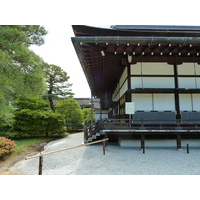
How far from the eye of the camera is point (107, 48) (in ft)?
21.2

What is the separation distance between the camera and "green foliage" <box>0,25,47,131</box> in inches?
184

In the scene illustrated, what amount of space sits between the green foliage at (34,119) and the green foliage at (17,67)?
6.40 meters

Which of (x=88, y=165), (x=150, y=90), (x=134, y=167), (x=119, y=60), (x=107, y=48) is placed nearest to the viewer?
(x=134, y=167)

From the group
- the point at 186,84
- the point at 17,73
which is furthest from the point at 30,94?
the point at 186,84

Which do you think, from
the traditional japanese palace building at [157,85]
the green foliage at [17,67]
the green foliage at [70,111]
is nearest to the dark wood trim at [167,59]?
the traditional japanese palace building at [157,85]

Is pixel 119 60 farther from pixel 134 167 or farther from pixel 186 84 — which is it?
pixel 134 167

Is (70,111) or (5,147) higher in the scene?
(70,111)

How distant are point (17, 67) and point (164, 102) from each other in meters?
6.87

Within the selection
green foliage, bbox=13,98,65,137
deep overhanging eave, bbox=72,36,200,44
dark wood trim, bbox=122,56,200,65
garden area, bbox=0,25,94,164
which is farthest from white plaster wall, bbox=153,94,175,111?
green foliage, bbox=13,98,65,137

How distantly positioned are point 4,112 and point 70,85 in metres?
13.8

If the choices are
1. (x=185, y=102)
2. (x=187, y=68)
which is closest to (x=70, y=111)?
(x=185, y=102)

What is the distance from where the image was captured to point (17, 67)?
5215mm

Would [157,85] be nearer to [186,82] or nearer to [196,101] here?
[186,82]

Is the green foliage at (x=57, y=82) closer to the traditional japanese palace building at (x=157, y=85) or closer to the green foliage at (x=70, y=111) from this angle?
the green foliage at (x=70, y=111)
